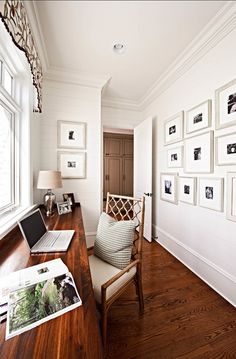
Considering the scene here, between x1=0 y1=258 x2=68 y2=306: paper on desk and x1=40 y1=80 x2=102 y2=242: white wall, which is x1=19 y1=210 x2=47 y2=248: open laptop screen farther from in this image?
x1=40 y1=80 x2=102 y2=242: white wall

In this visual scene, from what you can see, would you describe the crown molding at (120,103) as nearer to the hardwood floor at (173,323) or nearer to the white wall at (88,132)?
the white wall at (88,132)

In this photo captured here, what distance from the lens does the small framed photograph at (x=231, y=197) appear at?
1.54m

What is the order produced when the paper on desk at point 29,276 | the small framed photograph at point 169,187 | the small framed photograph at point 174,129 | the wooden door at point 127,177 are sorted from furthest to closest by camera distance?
the wooden door at point 127,177 < the small framed photograph at point 169,187 < the small framed photograph at point 174,129 < the paper on desk at point 29,276

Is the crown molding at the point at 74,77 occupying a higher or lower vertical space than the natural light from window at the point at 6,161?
higher

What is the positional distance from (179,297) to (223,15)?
2.72 metres

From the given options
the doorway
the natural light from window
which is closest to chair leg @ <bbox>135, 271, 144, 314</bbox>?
the natural light from window

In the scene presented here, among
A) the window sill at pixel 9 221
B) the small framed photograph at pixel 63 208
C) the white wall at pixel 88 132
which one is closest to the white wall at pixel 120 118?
the white wall at pixel 88 132

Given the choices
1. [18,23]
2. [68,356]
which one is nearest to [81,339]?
[68,356]

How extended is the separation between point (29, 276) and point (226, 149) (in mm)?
1845

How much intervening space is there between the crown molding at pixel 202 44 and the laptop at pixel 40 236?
93.2 inches

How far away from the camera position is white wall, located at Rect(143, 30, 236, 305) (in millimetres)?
1608

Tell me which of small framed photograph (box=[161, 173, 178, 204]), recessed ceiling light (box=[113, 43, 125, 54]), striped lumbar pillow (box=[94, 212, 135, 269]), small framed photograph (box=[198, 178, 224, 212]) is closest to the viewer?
striped lumbar pillow (box=[94, 212, 135, 269])

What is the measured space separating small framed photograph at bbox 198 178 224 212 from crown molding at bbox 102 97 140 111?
90.3 inches

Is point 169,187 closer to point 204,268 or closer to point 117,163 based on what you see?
point 204,268
